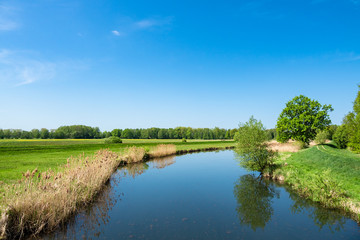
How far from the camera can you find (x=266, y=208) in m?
12.2

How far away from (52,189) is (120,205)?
4655mm

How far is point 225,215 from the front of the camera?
431 inches

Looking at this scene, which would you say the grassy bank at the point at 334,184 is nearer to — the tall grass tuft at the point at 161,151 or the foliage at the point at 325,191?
the foliage at the point at 325,191

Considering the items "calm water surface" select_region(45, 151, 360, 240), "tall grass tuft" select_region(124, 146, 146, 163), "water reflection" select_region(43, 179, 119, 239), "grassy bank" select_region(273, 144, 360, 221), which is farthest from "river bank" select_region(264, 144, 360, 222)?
"tall grass tuft" select_region(124, 146, 146, 163)

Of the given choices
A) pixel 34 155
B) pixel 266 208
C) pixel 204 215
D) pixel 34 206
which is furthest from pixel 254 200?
pixel 34 155

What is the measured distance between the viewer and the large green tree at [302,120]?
42.1 meters

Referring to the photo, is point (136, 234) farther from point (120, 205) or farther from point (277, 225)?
point (277, 225)

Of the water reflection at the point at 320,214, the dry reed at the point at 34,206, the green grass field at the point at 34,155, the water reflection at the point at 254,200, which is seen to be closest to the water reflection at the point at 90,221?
the dry reed at the point at 34,206

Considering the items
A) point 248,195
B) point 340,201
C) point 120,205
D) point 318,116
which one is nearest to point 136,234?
point 120,205

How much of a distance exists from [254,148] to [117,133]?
5456 inches

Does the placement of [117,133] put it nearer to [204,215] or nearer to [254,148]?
[254,148]

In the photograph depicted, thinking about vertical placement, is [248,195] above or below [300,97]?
below

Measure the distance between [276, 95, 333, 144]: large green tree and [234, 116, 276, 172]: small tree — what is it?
27305 millimetres

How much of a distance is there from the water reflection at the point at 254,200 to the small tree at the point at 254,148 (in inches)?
65.4
